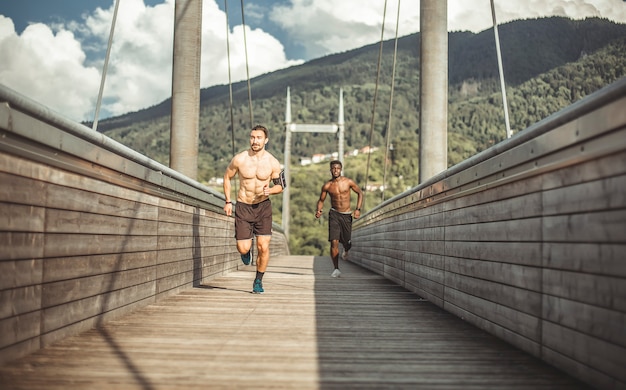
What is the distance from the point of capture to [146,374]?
2523 millimetres

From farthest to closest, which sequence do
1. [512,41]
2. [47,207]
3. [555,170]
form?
[512,41] < [47,207] < [555,170]

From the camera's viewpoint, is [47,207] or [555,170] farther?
[47,207]

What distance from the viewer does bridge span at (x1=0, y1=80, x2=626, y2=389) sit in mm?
2373

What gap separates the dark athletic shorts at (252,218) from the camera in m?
6.39

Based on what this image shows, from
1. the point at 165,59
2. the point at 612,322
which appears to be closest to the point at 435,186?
the point at 612,322

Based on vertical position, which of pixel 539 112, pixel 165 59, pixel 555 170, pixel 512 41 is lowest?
pixel 555 170

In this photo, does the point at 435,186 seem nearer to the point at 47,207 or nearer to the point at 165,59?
the point at 47,207

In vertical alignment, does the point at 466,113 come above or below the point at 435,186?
above

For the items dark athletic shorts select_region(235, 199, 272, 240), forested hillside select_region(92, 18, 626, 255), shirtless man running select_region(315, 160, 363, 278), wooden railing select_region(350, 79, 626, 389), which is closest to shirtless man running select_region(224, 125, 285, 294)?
dark athletic shorts select_region(235, 199, 272, 240)

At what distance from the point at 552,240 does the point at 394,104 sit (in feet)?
343

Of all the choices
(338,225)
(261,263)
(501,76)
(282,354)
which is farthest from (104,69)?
(282,354)

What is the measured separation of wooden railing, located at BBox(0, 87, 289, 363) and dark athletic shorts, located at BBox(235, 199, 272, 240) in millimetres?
945

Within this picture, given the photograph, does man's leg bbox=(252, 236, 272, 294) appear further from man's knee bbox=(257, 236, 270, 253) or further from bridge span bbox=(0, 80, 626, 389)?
bridge span bbox=(0, 80, 626, 389)

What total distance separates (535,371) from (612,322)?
0.59 m
